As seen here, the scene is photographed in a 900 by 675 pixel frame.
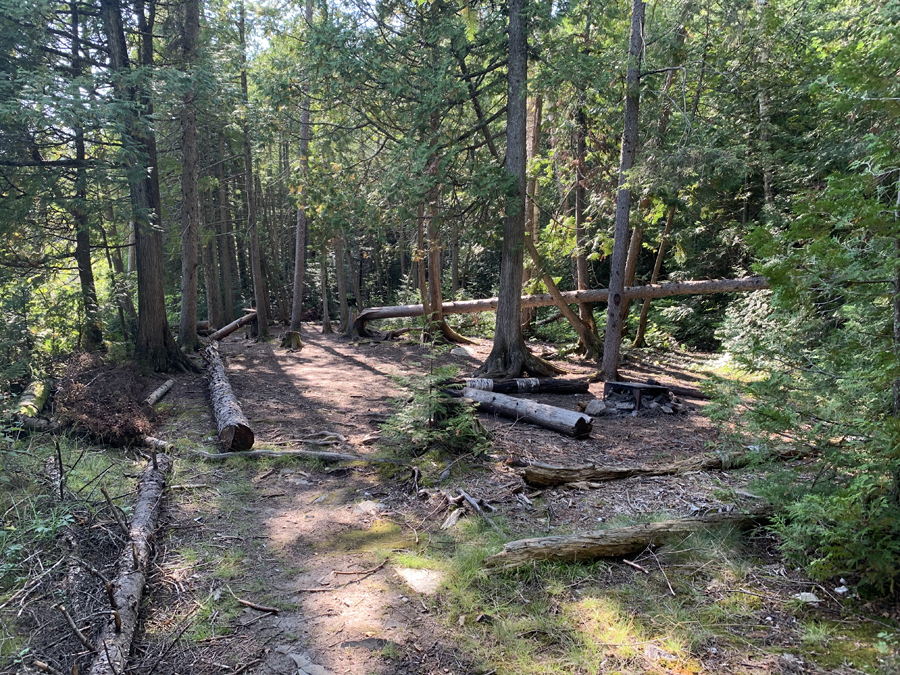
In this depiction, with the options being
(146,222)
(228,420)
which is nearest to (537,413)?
(228,420)

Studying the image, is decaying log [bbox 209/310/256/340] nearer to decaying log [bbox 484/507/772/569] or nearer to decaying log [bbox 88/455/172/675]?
decaying log [bbox 88/455/172/675]

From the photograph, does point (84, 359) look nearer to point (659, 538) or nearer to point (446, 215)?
point (446, 215)

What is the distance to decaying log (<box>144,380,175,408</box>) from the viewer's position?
28.1 ft

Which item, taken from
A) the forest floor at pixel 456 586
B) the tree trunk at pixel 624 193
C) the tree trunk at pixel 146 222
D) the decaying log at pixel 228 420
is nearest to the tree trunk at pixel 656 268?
the tree trunk at pixel 624 193

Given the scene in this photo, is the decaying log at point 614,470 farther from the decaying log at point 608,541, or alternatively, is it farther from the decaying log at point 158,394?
the decaying log at point 158,394

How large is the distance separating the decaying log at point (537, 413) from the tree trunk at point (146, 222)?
6906 mm

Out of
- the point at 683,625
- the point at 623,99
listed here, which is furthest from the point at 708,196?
the point at 683,625

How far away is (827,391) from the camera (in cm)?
357

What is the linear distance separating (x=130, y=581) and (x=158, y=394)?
6557 millimetres

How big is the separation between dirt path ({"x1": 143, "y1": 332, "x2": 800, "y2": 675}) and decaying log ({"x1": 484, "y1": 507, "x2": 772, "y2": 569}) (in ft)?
1.34

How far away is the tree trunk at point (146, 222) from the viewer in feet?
32.4

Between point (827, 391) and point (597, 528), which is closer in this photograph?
point (827, 391)

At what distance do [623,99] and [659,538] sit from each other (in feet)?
28.9

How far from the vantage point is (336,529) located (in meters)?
4.72
